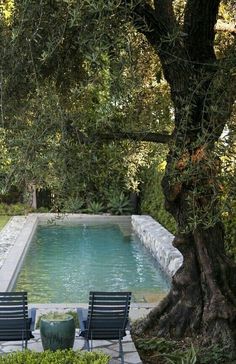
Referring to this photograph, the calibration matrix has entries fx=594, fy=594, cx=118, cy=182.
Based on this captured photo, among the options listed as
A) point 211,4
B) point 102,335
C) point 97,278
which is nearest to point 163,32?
point 211,4

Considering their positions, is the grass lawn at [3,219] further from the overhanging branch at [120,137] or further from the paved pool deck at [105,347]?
the overhanging branch at [120,137]

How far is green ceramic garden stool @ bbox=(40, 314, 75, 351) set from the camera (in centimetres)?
675

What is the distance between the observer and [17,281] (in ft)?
42.0

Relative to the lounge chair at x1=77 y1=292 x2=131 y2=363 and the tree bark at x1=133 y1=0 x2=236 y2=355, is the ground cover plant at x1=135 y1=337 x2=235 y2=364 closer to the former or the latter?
the tree bark at x1=133 y1=0 x2=236 y2=355

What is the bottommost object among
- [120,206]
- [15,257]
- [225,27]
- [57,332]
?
[15,257]

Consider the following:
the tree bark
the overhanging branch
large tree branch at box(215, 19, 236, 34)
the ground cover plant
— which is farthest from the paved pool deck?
large tree branch at box(215, 19, 236, 34)

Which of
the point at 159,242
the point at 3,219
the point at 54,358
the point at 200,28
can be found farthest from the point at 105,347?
the point at 3,219

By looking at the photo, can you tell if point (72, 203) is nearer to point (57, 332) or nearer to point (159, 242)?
point (57, 332)

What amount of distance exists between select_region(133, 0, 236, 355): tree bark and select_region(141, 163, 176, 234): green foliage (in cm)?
1010

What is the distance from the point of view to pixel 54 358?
5.68 metres

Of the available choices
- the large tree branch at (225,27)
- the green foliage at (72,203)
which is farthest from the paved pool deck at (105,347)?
the large tree branch at (225,27)

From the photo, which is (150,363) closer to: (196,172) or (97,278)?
(196,172)

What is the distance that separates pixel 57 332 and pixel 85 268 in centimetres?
782

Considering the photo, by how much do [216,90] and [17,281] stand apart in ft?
27.3
